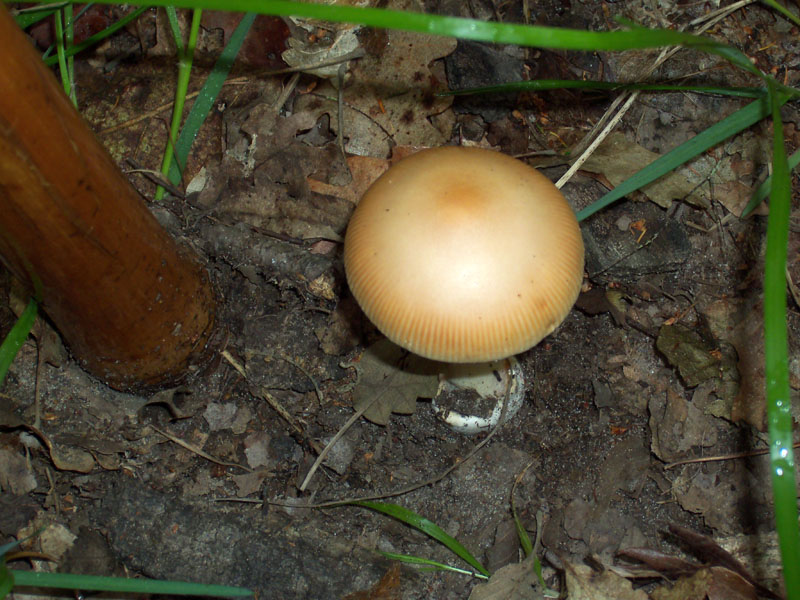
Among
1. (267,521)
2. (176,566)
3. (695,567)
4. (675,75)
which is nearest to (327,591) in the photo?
(267,521)

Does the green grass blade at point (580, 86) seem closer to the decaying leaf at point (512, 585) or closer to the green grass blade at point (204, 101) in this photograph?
the green grass blade at point (204, 101)

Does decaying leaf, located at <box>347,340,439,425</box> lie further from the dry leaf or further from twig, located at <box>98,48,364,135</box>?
twig, located at <box>98,48,364,135</box>

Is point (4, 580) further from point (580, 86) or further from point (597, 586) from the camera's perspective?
point (580, 86)

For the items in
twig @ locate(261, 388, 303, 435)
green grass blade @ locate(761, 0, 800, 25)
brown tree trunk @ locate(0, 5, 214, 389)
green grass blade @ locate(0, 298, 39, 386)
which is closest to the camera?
brown tree trunk @ locate(0, 5, 214, 389)

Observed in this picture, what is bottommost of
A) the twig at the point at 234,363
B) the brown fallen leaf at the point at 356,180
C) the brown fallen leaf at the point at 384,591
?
the brown fallen leaf at the point at 384,591

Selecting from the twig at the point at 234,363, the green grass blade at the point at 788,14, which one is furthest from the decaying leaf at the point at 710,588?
the green grass blade at the point at 788,14

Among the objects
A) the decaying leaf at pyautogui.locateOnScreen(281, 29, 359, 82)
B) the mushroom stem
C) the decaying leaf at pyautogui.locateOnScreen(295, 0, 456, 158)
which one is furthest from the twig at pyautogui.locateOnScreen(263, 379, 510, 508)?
the decaying leaf at pyautogui.locateOnScreen(281, 29, 359, 82)
